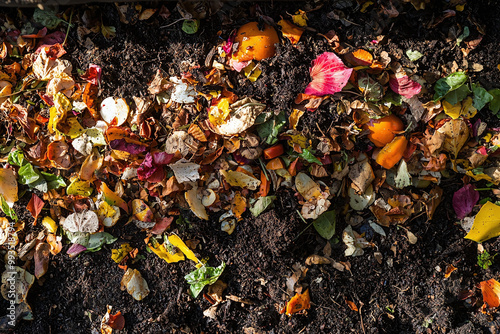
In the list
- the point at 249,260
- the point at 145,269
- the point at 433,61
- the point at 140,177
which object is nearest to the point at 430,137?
the point at 433,61

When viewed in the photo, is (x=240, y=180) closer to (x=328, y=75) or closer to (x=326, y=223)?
(x=326, y=223)

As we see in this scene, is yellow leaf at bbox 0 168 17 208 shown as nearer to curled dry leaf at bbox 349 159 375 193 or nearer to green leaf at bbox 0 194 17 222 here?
green leaf at bbox 0 194 17 222

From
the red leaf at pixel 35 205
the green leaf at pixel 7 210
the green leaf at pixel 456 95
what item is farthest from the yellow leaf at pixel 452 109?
the green leaf at pixel 7 210

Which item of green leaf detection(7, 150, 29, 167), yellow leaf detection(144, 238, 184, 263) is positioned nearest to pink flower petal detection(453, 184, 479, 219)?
yellow leaf detection(144, 238, 184, 263)

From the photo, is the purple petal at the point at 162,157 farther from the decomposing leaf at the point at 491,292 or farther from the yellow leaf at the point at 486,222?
the decomposing leaf at the point at 491,292

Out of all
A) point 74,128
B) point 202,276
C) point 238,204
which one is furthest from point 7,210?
point 238,204

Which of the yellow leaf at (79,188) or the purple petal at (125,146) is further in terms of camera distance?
the yellow leaf at (79,188)
